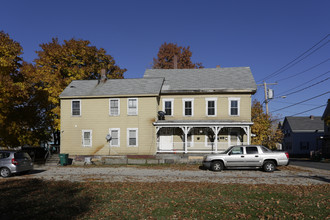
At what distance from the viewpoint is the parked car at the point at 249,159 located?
18.1 metres

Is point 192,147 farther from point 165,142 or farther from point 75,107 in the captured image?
point 75,107

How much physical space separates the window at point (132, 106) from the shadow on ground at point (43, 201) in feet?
42.6

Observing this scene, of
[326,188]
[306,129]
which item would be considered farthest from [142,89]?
[306,129]

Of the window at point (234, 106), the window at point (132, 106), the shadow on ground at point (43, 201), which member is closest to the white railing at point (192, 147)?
the window at point (234, 106)

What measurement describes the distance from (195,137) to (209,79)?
244 inches

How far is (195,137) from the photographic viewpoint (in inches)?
1064

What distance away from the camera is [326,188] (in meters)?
11.8

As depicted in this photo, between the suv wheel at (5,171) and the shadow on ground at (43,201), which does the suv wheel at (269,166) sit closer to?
the shadow on ground at (43,201)

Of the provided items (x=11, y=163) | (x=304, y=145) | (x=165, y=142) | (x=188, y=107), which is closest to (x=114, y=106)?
(x=165, y=142)

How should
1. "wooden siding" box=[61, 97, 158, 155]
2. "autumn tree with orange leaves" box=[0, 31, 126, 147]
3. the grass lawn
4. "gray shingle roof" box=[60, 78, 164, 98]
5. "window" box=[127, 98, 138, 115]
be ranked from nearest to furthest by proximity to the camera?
the grass lawn < "autumn tree with orange leaves" box=[0, 31, 126, 147] < "wooden siding" box=[61, 97, 158, 155] < "window" box=[127, 98, 138, 115] < "gray shingle roof" box=[60, 78, 164, 98]

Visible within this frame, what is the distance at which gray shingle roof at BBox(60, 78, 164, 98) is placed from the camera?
1024 inches

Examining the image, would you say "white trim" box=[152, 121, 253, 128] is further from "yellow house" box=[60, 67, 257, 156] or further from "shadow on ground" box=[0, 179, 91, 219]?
"shadow on ground" box=[0, 179, 91, 219]

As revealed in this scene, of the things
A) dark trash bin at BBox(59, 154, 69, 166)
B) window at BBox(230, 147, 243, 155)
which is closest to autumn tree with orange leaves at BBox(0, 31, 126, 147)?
dark trash bin at BBox(59, 154, 69, 166)

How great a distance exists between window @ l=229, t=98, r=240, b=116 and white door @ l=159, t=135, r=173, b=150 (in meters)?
6.27
